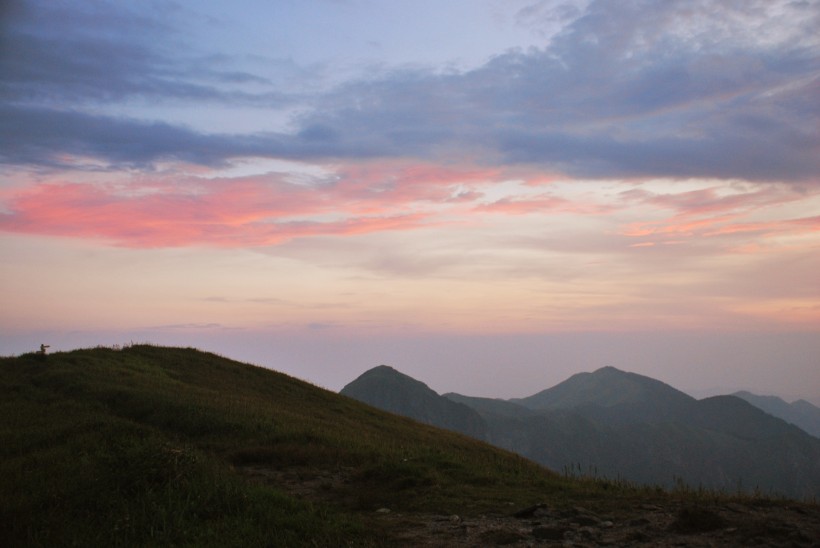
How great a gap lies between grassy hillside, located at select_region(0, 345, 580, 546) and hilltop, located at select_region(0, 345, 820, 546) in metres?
0.05

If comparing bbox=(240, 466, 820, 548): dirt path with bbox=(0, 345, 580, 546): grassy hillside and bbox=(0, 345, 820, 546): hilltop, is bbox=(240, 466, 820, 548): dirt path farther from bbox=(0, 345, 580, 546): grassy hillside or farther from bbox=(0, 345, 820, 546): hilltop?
bbox=(0, 345, 580, 546): grassy hillside

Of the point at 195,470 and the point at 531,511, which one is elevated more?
the point at 195,470

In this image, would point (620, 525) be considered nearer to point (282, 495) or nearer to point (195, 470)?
point (282, 495)

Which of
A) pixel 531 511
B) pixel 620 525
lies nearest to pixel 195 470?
pixel 531 511

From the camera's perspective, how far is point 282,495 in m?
13.0

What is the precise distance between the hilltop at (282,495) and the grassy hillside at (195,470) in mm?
48

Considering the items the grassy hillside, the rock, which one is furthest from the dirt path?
the grassy hillside

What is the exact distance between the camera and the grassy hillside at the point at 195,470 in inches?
437

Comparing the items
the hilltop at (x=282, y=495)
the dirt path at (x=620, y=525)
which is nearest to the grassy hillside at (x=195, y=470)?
the hilltop at (x=282, y=495)

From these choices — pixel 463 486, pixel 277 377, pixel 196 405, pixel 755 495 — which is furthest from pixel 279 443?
pixel 277 377

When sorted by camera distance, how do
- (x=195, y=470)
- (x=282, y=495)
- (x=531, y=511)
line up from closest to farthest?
(x=531, y=511) < (x=282, y=495) < (x=195, y=470)

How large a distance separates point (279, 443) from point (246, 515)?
30.1ft

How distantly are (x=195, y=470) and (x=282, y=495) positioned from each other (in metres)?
2.25

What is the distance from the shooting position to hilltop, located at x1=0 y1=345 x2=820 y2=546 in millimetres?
10555
